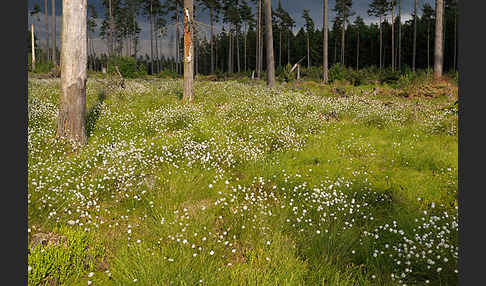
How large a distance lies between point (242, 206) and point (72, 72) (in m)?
5.33

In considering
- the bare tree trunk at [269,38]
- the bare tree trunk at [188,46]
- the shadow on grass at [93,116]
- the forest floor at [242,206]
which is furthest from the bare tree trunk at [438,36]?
the shadow on grass at [93,116]

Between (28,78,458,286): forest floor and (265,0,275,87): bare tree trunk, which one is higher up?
(265,0,275,87): bare tree trunk

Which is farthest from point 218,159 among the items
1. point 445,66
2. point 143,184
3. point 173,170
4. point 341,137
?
point 445,66

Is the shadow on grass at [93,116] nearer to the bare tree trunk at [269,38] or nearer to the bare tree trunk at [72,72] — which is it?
the bare tree trunk at [72,72]

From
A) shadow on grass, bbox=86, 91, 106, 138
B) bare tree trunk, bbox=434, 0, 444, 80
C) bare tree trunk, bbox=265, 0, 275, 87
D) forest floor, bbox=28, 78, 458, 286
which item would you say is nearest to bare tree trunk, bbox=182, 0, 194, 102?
shadow on grass, bbox=86, 91, 106, 138

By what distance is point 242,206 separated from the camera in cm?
400

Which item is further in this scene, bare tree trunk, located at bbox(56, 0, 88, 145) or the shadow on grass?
the shadow on grass

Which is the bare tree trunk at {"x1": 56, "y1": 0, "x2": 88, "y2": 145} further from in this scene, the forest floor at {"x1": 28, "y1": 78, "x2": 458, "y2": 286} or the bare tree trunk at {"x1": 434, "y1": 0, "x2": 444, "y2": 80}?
the bare tree trunk at {"x1": 434, "y1": 0, "x2": 444, "y2": 80}

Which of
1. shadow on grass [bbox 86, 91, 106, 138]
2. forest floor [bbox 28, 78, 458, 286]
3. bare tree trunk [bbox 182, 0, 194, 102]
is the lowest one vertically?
forest floor [bbox 28, 78, 458, 286]

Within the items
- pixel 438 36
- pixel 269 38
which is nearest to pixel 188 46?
pixel 269 38

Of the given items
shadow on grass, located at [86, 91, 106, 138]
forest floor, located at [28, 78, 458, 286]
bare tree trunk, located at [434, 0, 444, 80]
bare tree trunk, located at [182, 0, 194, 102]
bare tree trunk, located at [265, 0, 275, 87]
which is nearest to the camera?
forest floor, located at [28, 78, 458, 286]

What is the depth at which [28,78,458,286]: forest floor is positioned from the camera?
9.10ft

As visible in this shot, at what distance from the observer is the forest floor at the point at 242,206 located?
2.77m

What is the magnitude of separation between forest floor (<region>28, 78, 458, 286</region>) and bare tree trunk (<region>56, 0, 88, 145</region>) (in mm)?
454
